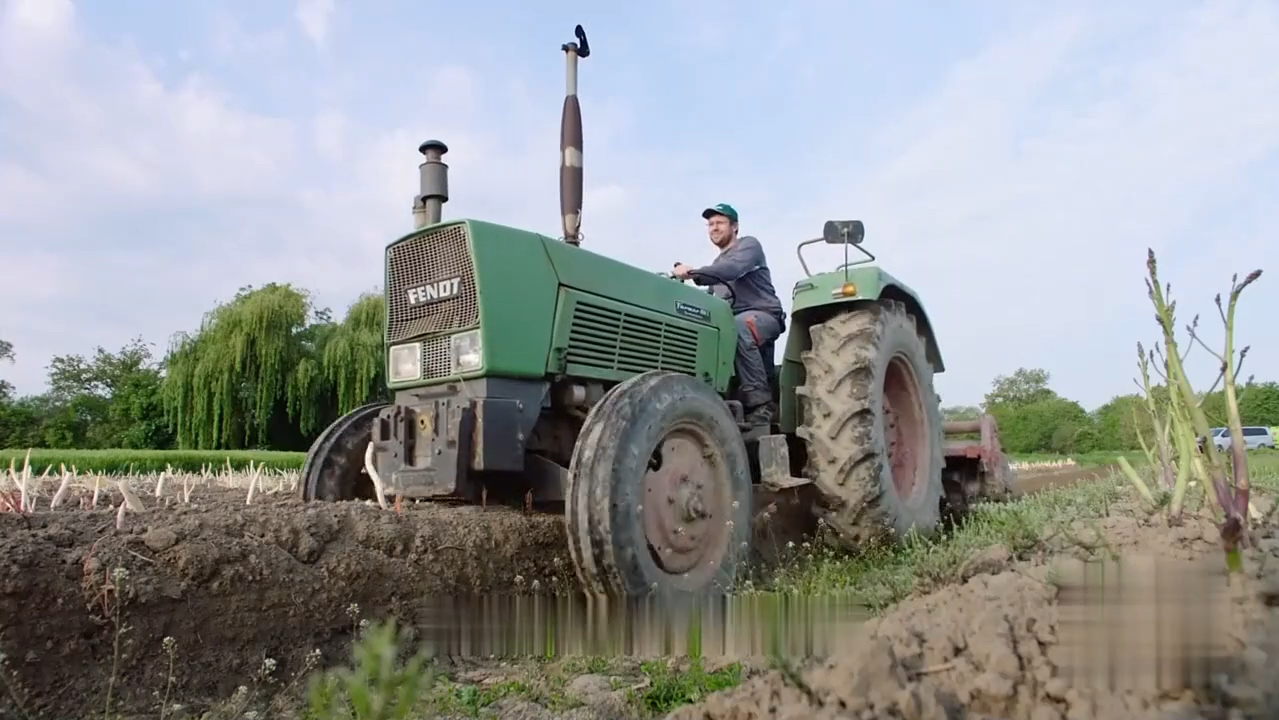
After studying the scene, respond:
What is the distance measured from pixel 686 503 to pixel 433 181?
6.36ft

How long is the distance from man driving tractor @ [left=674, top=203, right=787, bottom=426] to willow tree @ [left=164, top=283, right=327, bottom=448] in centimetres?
1673

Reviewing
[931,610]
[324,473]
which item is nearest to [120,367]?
[324,473]

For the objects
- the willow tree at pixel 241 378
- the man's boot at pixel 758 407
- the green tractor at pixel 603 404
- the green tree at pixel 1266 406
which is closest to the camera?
the green tractor at pixel 603 404

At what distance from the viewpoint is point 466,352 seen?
3.76m

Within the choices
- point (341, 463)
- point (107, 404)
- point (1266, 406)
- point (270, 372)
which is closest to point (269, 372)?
point (270, 372)

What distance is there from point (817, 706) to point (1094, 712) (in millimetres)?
453

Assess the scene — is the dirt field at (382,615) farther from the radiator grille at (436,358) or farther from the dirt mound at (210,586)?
the radiator grille at (436,358)

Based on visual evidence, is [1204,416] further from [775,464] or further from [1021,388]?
[1021,388]

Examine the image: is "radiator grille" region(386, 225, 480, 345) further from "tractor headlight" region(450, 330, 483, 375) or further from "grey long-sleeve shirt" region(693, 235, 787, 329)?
"grey long-sleeve shirt" region(693, 235, 787, 329)

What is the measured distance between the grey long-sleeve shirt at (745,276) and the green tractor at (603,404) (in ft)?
0.43

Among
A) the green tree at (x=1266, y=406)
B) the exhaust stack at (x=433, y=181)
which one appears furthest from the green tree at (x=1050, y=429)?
the exhaust stack at (x=433, y=181)

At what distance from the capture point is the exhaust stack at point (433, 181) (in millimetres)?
4195

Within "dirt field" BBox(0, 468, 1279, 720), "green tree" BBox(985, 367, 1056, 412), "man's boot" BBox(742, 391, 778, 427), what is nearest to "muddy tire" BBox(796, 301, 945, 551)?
"man's boot" BBox(742, 391, 778, 427)

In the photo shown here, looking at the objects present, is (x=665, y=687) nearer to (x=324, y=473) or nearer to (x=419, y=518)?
(x=419, y=518)
